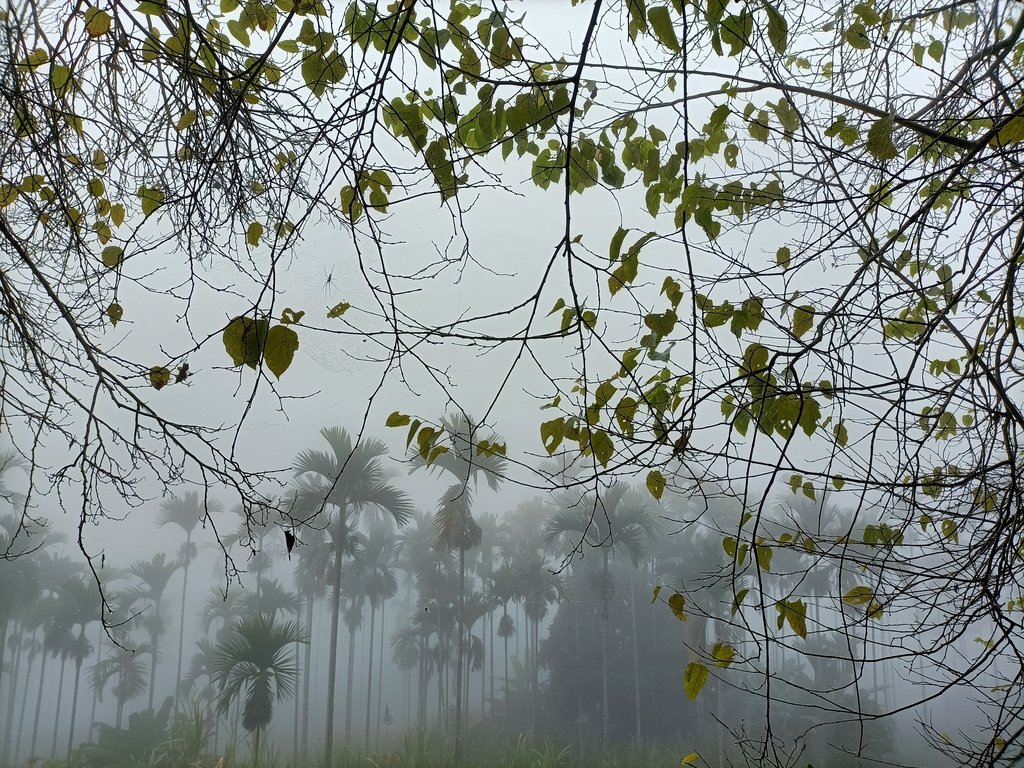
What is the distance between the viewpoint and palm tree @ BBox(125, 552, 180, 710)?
5.32 metres

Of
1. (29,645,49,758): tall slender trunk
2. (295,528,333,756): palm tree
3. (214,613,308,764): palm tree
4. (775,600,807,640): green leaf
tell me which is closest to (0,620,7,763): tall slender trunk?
(29,645,49,758): tall slender trunk

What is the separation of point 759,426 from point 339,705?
5.64m

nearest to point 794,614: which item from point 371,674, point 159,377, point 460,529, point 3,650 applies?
point 159,377

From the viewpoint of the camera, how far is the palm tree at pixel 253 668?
512cm

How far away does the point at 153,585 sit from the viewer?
5379 mm

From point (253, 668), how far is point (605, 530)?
10.4ft

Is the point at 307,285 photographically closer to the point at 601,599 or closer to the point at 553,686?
the point at 601,599

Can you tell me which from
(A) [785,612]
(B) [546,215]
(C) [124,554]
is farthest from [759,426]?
(C) [124,554]

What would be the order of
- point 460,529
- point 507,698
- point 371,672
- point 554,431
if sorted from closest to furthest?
point 554,431 → point 460,529 → point 507,698 → point 371,672

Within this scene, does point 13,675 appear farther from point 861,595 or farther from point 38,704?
point 861,595

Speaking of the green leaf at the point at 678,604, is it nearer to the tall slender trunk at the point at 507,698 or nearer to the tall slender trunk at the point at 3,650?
the tall slender trunk at the point at 507,698

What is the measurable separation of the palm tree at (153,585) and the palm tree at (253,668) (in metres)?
0.60

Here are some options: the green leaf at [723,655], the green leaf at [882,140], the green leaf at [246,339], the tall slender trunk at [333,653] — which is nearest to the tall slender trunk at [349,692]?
the tall slender trunk at [333,653]

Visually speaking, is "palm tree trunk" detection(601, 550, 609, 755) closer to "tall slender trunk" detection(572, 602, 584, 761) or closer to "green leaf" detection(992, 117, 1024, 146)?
"tall slender trunk" detection(572, 602, 584, 761)
